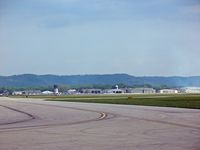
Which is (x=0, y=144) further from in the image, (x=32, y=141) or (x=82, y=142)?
(x=82, y=142)

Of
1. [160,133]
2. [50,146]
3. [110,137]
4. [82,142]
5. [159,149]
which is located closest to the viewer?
[159,149]

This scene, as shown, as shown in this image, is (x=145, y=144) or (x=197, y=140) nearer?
(x=145, y=144)

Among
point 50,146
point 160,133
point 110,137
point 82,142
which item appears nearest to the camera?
point 50,146

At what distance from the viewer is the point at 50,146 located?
11.9 meters

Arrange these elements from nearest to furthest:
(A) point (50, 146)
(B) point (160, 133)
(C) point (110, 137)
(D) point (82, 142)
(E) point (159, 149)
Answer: (E) point (159, 149) < (A) point (50, 146) < (D) point (82, 142) < (C) point (110, 137) < (B) point (160, 133)

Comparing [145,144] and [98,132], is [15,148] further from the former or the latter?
[98,132]

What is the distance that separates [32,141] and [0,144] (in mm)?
918

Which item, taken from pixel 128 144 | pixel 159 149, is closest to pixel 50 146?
pixel 128 144

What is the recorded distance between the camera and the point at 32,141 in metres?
13.1

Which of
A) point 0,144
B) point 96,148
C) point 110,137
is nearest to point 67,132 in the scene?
point 110,137

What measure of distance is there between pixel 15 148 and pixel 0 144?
1195mm

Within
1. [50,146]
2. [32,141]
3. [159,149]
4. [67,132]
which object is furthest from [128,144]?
[67,132]

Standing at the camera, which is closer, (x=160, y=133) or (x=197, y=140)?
(x=197, y=140)

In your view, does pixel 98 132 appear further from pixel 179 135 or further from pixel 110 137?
pixel 179 135
